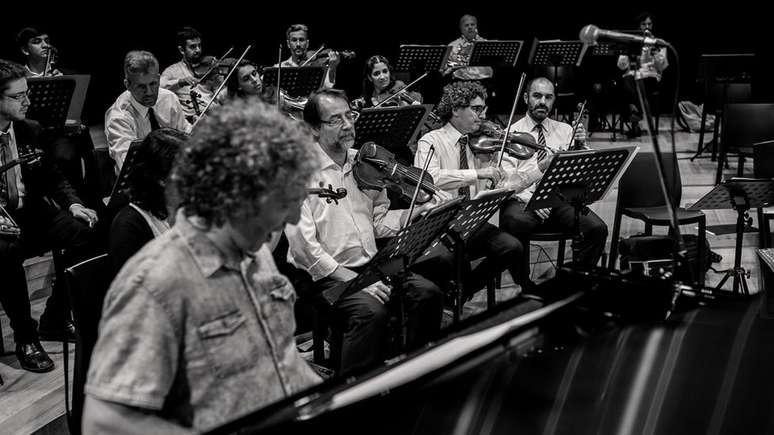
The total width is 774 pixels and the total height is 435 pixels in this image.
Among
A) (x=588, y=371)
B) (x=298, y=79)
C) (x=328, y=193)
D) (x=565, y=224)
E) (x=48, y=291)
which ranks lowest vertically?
(x=48, y=291)

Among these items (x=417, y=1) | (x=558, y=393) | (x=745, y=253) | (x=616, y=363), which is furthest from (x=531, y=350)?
(x=417, y=1)

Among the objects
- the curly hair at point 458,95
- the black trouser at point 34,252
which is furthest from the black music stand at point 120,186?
the curly hair at point 458,95

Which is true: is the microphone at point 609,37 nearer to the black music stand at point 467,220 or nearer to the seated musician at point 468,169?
the black music stand at point 467,220

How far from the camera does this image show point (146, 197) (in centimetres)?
237

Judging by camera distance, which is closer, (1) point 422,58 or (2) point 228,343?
(2) point 228,343

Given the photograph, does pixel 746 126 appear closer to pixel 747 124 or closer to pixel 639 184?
pixel 747 124

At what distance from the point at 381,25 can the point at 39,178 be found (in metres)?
6.92

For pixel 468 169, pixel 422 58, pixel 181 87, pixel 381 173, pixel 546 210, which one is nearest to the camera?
pixel 381 173

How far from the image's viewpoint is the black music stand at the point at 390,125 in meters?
4.21

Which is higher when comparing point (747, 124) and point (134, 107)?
point (134, 107)

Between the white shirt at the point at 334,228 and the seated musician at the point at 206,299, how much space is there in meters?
1.77

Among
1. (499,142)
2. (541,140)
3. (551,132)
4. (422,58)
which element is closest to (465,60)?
(422,58)

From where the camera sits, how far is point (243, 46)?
9.77m

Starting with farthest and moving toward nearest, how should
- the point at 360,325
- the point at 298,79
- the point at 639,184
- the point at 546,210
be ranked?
1. the point at 298,79
2. the point at 639,184
3. the point at 546,210
4. the point at 360,325
